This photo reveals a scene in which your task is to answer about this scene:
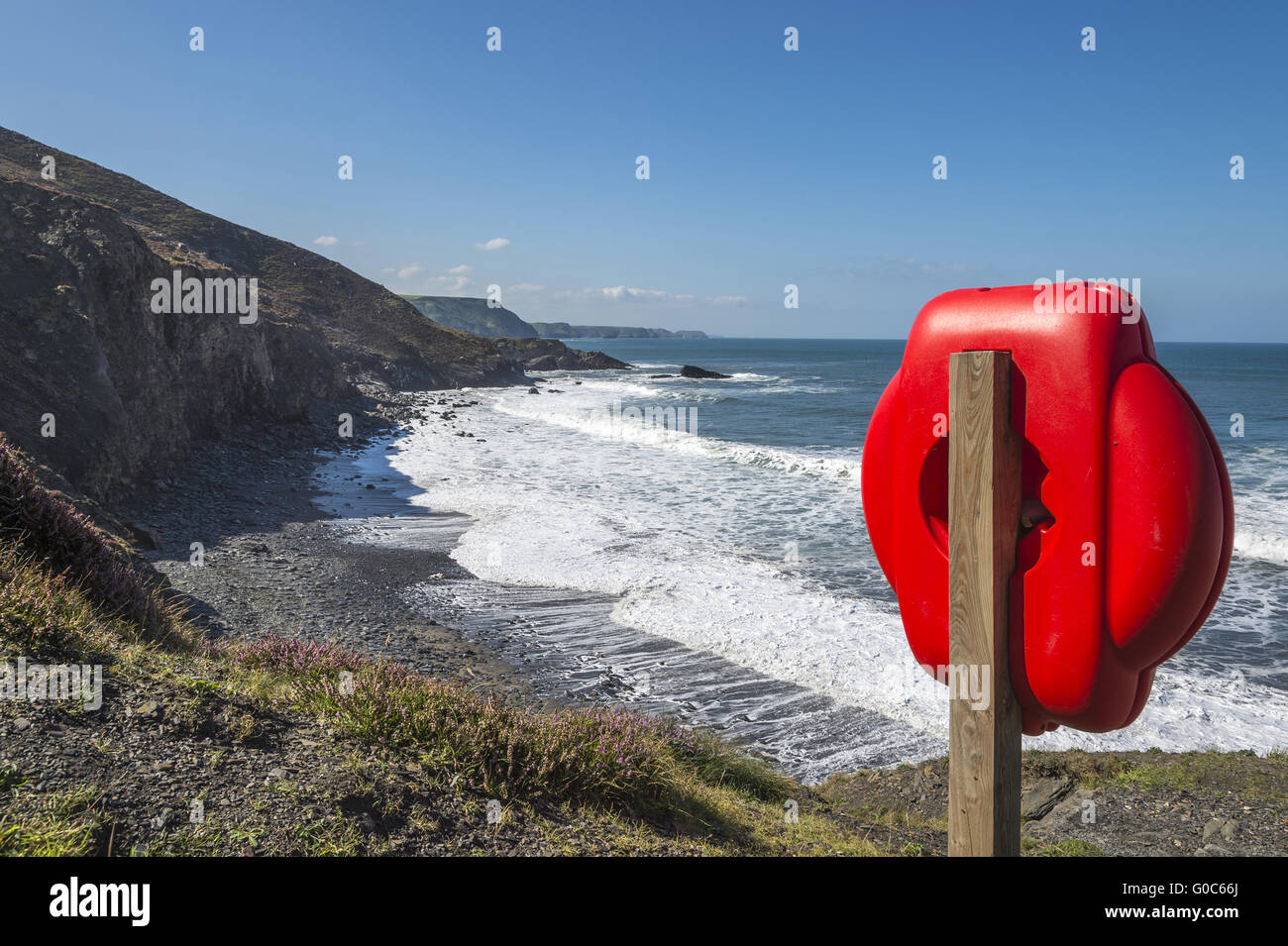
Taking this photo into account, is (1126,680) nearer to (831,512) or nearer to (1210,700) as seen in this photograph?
(1210,700)

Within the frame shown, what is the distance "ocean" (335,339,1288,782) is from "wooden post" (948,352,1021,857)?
15.6 ft

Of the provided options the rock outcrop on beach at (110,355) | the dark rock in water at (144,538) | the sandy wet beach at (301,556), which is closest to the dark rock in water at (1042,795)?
the sandy wet beach at (301,556)

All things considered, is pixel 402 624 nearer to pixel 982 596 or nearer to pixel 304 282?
pixel 982 596

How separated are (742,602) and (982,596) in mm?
9169

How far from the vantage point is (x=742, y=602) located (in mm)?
11383

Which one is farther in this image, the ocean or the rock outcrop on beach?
the rock outcrop on beach

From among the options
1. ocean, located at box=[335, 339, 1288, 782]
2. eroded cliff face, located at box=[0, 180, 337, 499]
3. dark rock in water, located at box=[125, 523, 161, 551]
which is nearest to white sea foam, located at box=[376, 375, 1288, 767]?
ocean, located at box=[335, 339, 1288, 782]

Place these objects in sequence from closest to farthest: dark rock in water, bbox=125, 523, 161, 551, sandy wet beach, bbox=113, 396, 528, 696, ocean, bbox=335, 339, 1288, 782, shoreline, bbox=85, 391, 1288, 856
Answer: shoreline, bbox=85, 391, 1288, 856, ocean, bbox=335, 339, 1288, 782, sandy wet beach, bbox=113, 396, 528, 696, dark rock in water, bbox=125, 523, 161, 551

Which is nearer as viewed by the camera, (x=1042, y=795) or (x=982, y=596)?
(x=982, y=596)

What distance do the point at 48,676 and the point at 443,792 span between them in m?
2.16

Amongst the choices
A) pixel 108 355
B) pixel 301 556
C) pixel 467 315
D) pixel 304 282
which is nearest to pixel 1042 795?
pixel 301 556

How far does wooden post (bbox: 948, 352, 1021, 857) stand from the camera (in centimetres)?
231

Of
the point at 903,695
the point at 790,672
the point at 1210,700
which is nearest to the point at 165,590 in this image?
the point at 790,672

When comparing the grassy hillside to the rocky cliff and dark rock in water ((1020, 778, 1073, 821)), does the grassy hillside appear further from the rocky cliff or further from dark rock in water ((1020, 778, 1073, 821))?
the rocky cliff
